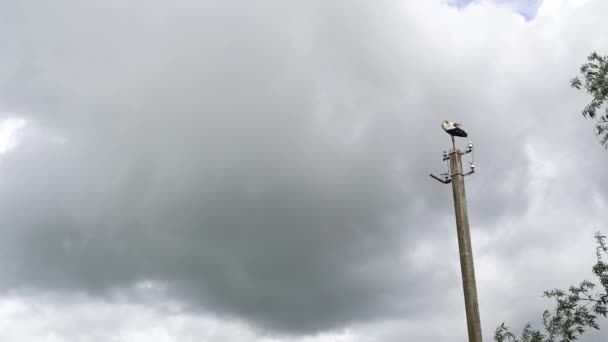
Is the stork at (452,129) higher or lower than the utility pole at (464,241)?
higher

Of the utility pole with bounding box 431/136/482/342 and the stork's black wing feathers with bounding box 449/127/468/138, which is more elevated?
the stork's black wing feathers with bounding box 449/127/468/138

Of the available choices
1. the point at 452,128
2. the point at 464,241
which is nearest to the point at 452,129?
the point at 452,128

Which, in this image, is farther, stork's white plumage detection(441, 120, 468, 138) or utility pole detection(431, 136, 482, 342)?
stork's white plumage detection(441, 120, 468, 138)

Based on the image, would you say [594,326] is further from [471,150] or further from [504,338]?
[471,150]

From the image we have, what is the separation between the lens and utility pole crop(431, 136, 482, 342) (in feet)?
52.8

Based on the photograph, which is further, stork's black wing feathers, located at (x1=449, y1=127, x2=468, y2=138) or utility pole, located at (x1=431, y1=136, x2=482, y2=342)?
stork's black wing feathers, located at (x1=449, y1=127, x2=468, y2=138)

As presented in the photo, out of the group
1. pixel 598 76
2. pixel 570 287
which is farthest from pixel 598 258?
pixel 598 76

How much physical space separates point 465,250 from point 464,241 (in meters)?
0.26

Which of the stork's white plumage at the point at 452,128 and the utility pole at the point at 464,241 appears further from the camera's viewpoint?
the stork's white plumage at the point at 452,128

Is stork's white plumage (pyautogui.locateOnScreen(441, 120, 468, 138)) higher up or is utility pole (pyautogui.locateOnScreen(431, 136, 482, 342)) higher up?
stork's white plumage (pyautogui.locateOnScreen(441, 120, 468, 138))

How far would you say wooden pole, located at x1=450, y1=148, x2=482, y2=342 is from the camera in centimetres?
1608

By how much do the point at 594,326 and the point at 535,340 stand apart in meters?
2.45

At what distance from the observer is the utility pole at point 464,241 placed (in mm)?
16094

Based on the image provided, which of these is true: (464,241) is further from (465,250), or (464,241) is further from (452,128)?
(452,128)
